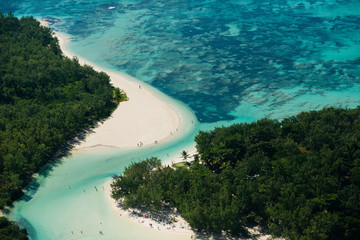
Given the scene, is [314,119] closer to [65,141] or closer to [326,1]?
[65,141]

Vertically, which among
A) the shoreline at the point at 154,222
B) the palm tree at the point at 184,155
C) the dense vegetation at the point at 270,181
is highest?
the dense vegetation at the point at 270,181

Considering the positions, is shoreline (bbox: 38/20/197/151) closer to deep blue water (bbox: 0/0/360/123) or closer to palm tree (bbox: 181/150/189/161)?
deep blue water (bbox: 0/0/360/123)

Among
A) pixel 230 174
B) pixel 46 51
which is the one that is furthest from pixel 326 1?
pixel 230 174

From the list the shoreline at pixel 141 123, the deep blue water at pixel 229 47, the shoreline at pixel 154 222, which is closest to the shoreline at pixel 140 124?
the shoreline at pixel 141 123

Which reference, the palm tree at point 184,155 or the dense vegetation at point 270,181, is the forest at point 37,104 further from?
the palm tree at point 184,155

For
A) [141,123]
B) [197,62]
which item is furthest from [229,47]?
[141,123]
